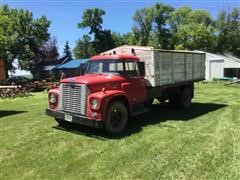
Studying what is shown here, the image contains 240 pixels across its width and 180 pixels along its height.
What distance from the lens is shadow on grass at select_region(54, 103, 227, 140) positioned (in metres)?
9.88

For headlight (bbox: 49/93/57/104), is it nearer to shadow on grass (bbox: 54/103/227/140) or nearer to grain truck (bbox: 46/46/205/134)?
grain truck (bbox: 46/46/205/134)

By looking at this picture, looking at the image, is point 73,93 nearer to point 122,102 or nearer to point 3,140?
point 122,102

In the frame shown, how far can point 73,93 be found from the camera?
31.6 feet

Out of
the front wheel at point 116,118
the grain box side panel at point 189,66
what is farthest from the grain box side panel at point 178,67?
the front wheel at point 116,118

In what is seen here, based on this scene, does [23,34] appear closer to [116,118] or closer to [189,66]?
[189,66]

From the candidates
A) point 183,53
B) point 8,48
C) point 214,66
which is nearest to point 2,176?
point 183,53

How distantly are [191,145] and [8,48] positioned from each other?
1512 inches

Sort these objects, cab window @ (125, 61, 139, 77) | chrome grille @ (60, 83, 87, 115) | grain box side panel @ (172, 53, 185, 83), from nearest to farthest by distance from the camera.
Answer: chrome grille @ (60, 83, 87, 115), cab window @ (125, 61, 139, 77), grain box side panel @ (172, 53, 185, 83)

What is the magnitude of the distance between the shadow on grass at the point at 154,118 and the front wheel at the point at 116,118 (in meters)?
0.19

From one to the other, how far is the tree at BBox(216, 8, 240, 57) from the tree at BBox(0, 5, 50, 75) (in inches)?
1376

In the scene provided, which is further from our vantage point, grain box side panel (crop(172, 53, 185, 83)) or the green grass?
grain box side panel (crop(172, 53, 185, 83))

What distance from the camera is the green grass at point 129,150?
6715 millimetres

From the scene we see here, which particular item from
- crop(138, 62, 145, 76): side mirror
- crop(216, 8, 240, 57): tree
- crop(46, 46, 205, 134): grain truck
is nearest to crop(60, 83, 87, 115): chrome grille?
crop(46, 46, 205, 134): grain truck

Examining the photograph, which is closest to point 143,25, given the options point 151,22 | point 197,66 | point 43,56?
point 151,22
